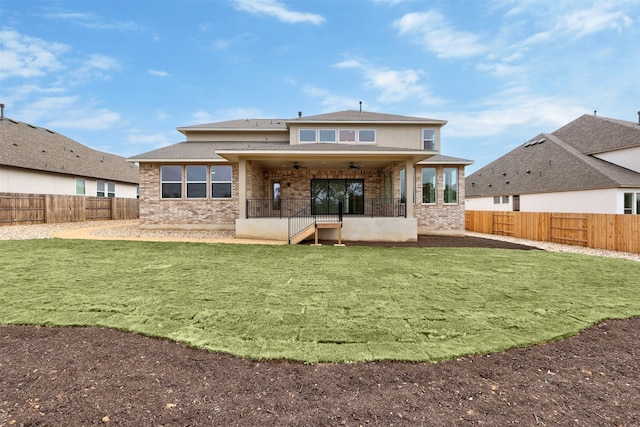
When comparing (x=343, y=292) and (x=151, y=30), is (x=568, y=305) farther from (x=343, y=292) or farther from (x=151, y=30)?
(x=151, y=30)

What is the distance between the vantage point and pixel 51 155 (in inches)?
857

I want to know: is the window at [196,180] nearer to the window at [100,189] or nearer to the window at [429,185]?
the window at [429,185]

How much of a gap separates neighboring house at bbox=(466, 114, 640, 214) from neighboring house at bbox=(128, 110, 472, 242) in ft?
29.0

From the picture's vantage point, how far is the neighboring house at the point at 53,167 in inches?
733

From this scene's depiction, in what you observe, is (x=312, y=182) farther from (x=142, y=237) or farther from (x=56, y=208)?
(x=56, y=208)

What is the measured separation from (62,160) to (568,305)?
29.6m

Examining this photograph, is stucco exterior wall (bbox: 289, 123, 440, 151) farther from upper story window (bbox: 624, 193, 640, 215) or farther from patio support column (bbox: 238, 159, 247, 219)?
upper story window (bbox: 624, 193, 640, 215)

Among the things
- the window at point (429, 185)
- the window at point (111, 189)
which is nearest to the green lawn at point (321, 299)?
the window at point (429, 185)

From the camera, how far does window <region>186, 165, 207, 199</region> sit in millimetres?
16125

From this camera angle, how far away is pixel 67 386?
2770 mm

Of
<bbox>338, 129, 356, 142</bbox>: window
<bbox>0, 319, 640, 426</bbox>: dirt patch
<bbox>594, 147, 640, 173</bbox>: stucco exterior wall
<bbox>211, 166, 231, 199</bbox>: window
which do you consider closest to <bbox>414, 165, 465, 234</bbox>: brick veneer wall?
<bbox>338, 129, 356, 142</bbox>: window

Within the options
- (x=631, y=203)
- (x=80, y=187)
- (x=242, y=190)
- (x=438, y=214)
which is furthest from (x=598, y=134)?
(x=80, y=187)

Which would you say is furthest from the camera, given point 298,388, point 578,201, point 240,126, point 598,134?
point 598,134

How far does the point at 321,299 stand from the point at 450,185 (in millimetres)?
14064
